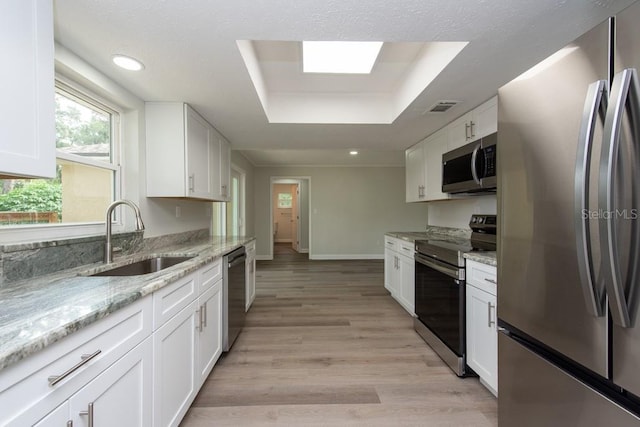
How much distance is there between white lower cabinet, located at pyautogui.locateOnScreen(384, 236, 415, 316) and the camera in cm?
298

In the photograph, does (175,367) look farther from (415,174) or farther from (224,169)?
(415,174)

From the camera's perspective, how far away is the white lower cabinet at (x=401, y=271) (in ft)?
9.78

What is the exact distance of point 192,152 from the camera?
2434 millimetres

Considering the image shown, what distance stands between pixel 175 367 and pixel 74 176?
1360 mm

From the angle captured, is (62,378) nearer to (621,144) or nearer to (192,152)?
(621,144)

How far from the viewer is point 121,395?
98 centimetres

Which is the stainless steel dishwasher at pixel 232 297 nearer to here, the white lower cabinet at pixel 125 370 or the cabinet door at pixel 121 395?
the white lower cabinet at pixel 125 370

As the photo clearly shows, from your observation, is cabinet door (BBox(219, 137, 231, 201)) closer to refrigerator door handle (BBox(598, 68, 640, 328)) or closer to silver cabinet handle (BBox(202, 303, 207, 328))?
silver cabinet handle (BBox(202, 303, 207, 328))

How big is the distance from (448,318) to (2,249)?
104 inches

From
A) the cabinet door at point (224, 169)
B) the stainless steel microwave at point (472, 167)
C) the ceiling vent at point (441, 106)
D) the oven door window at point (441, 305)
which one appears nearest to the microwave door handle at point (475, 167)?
the stainless steel microwave at point (472, 167)

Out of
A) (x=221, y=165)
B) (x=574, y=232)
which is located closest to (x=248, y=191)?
(x=221, y=165)

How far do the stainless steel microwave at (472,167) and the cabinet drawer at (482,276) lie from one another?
0.65 meters

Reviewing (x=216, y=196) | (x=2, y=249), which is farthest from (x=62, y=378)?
(x=216, y=196)

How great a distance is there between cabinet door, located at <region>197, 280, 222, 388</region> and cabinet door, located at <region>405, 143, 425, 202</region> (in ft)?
8.67
